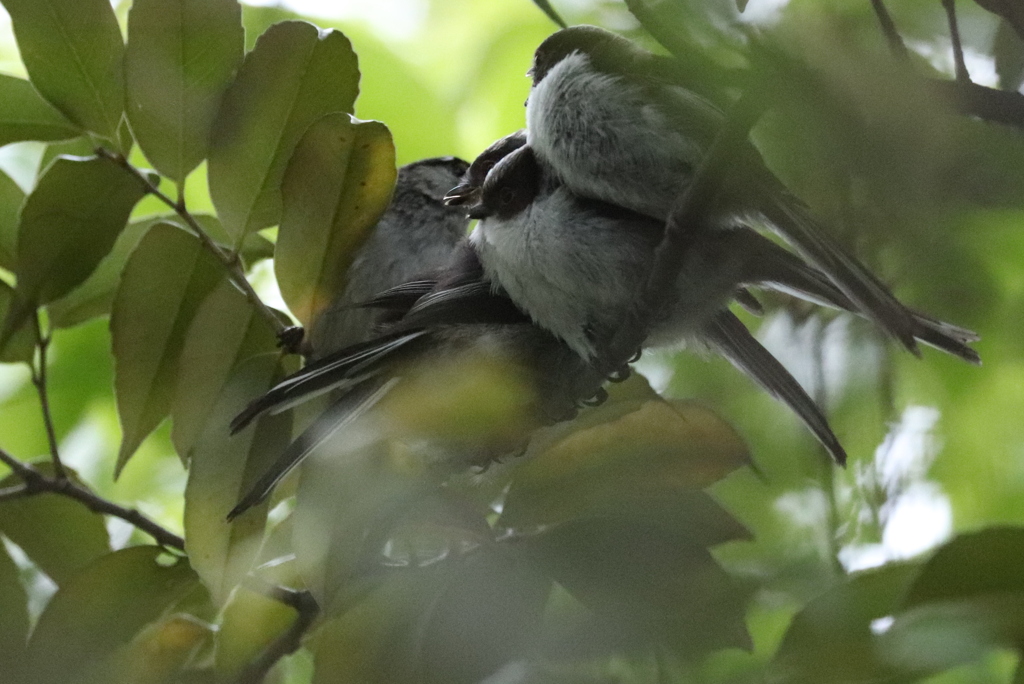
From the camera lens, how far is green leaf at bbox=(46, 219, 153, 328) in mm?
1425

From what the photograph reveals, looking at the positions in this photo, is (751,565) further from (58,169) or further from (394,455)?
(58,169)

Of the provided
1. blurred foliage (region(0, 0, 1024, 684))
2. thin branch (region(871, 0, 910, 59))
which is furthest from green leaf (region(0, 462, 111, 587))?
thin branch (region(871, 0, 910, 59))

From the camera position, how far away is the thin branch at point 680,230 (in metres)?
0.58

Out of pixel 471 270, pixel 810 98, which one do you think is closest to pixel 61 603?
pixel 471 270

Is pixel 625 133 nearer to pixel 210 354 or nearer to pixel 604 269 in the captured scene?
pixel 604 269

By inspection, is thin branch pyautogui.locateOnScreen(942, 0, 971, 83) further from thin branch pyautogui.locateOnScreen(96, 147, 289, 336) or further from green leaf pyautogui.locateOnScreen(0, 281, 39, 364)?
green leaf pyautogui.locateOnScreen(0, 281, 39, 364)

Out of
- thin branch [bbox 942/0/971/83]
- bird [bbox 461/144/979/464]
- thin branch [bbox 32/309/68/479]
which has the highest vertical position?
bird [bbox 461/144/979/464]

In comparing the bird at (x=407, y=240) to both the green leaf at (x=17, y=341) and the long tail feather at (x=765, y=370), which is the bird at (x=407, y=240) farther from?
the long tail feather at (x=765, y=370)

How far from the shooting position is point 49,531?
138 cm

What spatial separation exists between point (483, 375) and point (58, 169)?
557mm

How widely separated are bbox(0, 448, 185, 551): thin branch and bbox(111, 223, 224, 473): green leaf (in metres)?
0.06

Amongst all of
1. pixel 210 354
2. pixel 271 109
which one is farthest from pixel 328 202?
pixel 210 354

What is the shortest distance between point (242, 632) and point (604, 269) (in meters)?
0.62

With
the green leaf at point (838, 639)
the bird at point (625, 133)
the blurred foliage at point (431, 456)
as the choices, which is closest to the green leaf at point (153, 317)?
the blurred foliage at point (431, 456)
